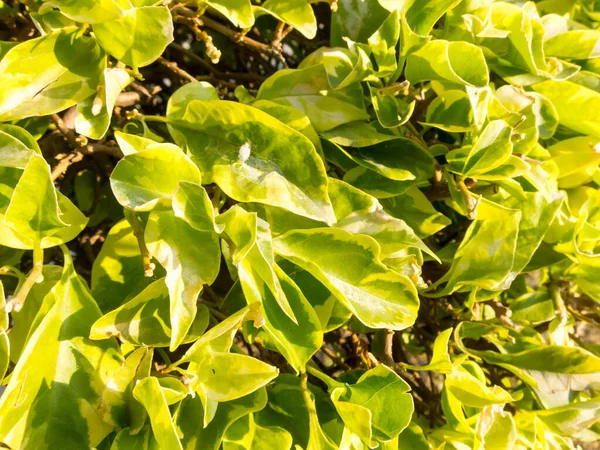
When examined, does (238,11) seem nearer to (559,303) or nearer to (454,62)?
(454,62)

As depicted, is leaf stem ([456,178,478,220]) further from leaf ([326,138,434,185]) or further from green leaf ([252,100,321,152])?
green leaf ([252,100,321,152])

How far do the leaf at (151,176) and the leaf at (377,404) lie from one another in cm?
21

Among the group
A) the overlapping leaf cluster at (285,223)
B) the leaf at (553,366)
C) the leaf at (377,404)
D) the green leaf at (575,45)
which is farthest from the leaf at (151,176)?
the green leaf at (575,45)

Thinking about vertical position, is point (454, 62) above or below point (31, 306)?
above

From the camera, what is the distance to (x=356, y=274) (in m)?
0.45

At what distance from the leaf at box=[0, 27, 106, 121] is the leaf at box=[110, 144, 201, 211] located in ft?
0.30

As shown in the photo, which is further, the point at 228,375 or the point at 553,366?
the point at 553,366

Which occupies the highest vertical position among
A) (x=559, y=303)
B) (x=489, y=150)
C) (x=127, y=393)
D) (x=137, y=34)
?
(x=137, y=34)

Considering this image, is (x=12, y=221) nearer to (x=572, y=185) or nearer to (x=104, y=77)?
(x=104, y=77)

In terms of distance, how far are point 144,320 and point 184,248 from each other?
0.06m

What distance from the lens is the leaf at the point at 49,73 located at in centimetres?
42

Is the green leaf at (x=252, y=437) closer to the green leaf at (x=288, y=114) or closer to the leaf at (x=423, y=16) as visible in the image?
the green leaf at (x=288, y=114)

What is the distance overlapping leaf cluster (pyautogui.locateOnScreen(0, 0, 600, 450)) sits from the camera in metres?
0.40

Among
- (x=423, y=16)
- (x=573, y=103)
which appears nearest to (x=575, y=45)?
(x=573, y=103)
